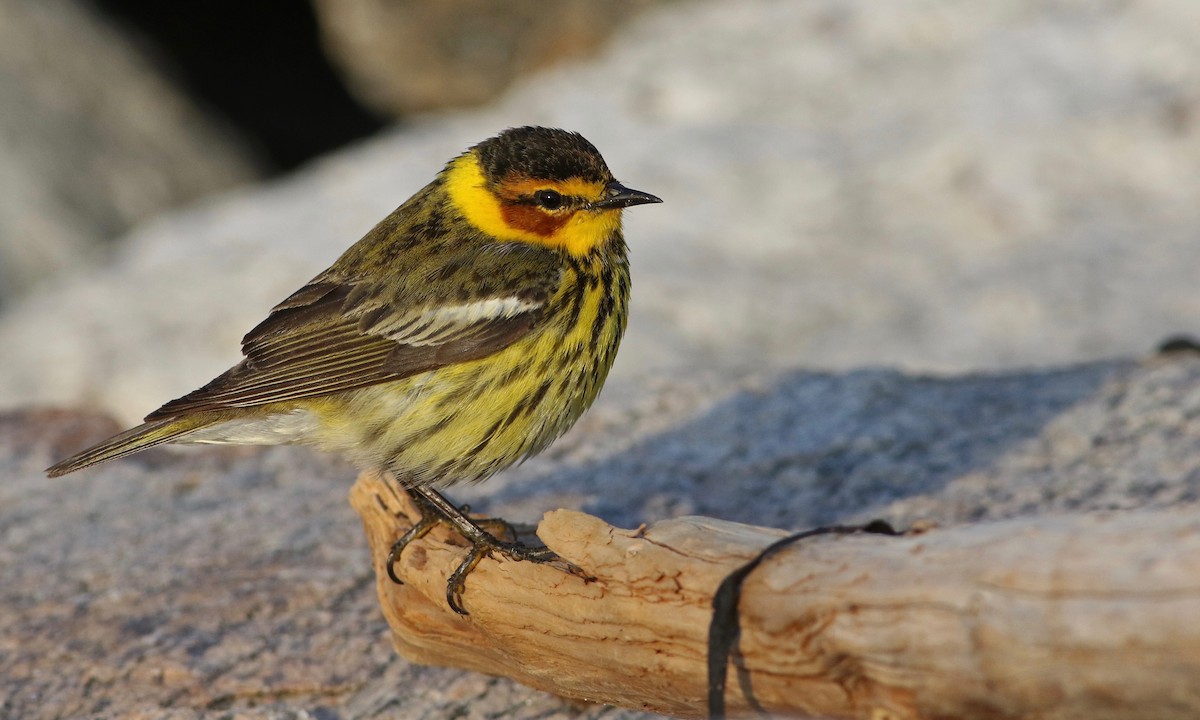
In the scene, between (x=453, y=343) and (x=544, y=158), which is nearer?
(x=453, y=343)

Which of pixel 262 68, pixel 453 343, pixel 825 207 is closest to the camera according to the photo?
pixel 453 343

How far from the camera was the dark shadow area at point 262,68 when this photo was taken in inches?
505

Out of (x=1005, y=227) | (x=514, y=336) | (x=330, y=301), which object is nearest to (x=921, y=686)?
(x=514, y=336)

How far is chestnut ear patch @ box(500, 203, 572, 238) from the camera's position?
5164mm

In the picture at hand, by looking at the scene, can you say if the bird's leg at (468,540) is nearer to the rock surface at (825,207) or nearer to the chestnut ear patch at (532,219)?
the chestnut ear patch at (532,219)

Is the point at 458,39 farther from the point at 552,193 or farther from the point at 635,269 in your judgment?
the point at 552,193

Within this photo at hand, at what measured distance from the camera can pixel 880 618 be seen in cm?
305

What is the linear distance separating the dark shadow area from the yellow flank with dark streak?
8045 millimetres

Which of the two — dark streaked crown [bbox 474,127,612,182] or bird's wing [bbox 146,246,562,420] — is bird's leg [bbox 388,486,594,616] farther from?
dark streaked crown [bbox 474,127,612,182]

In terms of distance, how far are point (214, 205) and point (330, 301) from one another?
20.0 ft

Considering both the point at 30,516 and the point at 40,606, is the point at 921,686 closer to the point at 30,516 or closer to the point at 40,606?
the point at 40,606

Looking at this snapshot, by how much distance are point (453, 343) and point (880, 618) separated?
2.21 m

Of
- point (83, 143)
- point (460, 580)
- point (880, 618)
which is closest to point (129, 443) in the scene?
point (460, 580)

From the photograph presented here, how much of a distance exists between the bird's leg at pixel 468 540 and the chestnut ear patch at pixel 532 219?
1.10 meters
